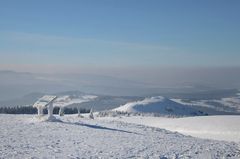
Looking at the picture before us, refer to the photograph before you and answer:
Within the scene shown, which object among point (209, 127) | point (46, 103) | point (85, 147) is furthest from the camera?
point (209, 127)

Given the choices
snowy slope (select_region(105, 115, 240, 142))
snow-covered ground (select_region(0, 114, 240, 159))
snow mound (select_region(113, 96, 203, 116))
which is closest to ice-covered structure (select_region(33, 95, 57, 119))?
snow-covered ground (select_region(0, 114, 240, 159))

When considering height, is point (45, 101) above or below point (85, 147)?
above

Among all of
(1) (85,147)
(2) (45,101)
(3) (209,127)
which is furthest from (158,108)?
(1) (85,147)

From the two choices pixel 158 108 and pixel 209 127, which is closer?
pixel 209 127

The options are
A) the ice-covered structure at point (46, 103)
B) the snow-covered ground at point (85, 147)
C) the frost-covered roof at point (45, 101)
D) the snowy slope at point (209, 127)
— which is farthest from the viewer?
the snowy slope at point (209, 127)

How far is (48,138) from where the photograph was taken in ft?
105

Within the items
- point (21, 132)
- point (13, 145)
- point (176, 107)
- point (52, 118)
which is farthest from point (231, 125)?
point (176, 107)

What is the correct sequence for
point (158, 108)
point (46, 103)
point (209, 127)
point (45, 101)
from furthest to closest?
point (158, 108) → point (209, 127) → point (45, 101) → point (46, 103)

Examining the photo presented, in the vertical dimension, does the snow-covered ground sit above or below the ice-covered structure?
below

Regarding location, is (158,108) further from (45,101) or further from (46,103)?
(46,103)

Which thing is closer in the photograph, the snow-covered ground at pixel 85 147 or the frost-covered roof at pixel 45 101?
the snow-covered ground at pixel 85 147

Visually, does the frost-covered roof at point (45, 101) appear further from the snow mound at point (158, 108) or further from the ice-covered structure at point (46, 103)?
the snow mound at point (158, 108)

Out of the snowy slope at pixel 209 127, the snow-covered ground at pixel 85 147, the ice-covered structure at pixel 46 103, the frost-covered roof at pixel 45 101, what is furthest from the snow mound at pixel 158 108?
the snow-covered ground at pixel 85 147

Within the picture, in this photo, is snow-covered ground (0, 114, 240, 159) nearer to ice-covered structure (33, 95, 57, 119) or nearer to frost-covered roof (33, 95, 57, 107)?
ice-covered structure (33, 95, 57, 119)
